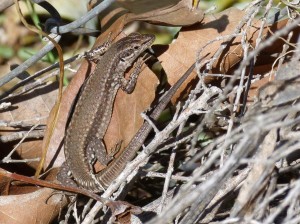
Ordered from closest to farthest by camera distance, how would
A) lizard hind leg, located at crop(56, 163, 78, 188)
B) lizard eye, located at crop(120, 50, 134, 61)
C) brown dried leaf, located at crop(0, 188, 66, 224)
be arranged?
brown dried leaf, located at crop(0, 188, 66, 224) < lizard hind leg, located at crop(56, 163, 78, 188) < lizard eye, located at crop(120, 50, 134, 61)

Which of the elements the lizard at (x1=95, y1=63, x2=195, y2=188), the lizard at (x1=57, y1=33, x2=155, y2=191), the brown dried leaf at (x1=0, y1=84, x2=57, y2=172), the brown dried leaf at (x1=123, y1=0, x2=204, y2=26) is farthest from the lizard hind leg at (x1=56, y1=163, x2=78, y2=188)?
the brown dried leaf at (x1=123, y1=0, x2=204, y2=26)

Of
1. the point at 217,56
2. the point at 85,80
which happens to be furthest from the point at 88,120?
the point at 217,56

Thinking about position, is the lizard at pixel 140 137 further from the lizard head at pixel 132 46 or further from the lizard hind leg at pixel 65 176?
the lizard head at pixel 132 46

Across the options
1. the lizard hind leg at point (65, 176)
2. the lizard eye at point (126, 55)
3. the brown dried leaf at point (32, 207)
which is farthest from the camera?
the lizard eye at point (126, 55)

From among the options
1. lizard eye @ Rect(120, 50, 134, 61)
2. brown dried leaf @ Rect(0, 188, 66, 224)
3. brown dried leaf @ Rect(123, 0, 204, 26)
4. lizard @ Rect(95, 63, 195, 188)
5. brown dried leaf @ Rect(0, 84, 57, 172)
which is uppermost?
lizard eye @ Rect(120, 50, 134, 61)

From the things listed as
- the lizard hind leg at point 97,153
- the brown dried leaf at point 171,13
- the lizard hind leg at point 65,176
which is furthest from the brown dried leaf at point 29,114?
the brown dried leaf at point 171,13

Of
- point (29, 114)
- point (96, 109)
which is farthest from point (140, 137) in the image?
point (29, 114)

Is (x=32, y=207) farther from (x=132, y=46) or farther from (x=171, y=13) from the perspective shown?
(x=171, y=13)

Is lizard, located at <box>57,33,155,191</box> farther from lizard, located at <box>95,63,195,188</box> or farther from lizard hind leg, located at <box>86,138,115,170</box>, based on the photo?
lizard, located at <box>95,63,195,188</box>
